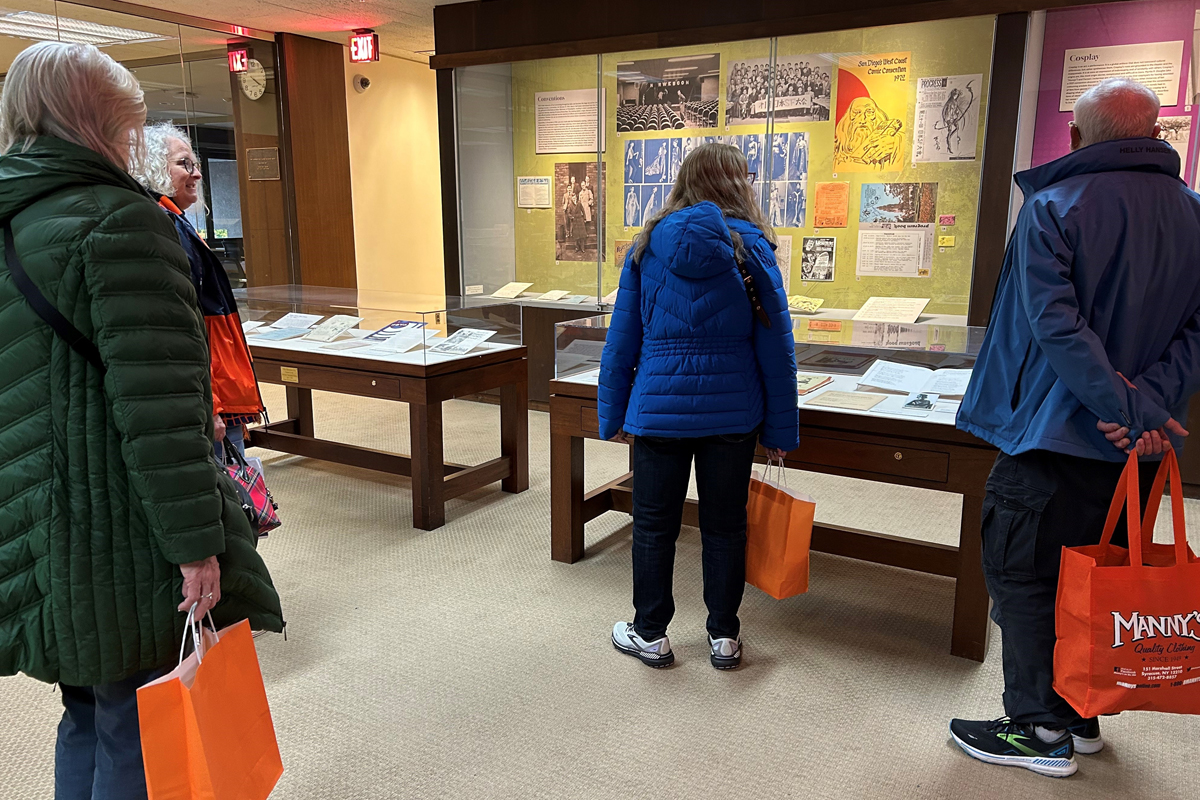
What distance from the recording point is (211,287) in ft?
8.52

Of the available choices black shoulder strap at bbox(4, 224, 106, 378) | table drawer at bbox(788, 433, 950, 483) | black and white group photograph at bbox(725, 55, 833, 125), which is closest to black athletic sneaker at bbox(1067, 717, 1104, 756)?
table drawer at bbox(788, 433, 950, 483)

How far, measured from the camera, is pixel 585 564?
3.49 meters

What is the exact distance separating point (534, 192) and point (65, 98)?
5.09 m

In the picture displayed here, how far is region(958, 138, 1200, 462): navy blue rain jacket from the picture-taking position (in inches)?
73.5

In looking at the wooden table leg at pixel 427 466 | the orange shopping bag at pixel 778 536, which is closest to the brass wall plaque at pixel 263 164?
the wooden table leg at pixel 427 466

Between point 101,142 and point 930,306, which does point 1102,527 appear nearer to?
point 101,142

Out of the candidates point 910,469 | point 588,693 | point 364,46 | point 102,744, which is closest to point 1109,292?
point 910,469

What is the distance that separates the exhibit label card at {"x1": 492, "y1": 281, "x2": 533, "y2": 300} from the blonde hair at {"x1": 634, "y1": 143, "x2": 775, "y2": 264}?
4072 mm

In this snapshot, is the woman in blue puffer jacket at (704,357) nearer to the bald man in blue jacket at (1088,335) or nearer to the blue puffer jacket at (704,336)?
the blue puffer jacket at (704,336)

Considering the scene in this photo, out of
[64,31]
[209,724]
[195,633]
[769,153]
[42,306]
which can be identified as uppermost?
[64,31]

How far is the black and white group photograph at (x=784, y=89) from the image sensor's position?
4.97m

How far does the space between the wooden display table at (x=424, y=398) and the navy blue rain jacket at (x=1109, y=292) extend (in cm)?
245

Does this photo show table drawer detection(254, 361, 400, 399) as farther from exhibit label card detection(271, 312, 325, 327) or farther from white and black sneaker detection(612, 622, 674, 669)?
white and black sneaker detection(612, 622, 674, 669)

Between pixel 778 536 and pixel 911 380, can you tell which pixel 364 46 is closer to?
pixel 911 380
